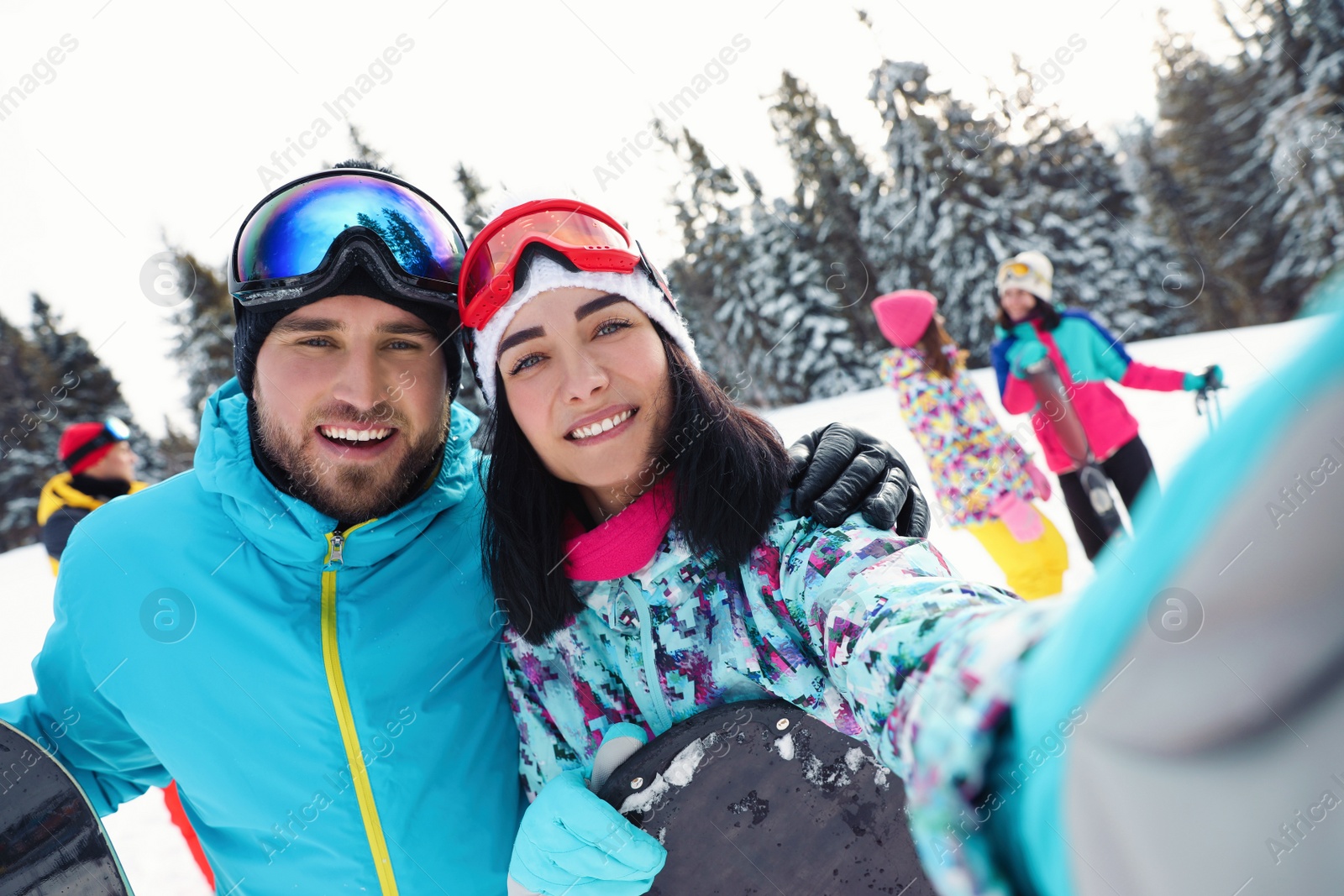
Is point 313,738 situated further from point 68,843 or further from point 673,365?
point 673,365

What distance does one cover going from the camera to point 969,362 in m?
26.7

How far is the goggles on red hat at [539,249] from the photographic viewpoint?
1.94 metres

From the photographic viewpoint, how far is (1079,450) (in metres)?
5.09

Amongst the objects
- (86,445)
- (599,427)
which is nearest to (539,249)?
(599,427)

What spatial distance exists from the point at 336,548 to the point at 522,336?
732 mm

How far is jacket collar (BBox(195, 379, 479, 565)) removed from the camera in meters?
1.93

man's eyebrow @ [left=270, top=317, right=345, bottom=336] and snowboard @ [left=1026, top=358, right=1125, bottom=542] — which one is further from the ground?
man's eyebrow @ [left=270, top=317, right=345, bottom=336]

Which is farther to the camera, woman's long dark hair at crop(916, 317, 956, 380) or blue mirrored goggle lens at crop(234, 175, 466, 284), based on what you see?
woman's long dark hair at crop(916, 317, 956, 380)

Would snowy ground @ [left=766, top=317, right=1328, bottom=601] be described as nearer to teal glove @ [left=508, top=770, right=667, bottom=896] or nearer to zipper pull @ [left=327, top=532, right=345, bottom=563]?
teal glove @ [left=508, top=770, right=667, bottom=896]

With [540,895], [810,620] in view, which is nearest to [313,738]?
[540,895]

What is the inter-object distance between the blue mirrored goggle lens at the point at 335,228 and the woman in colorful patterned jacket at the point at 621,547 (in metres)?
0.29

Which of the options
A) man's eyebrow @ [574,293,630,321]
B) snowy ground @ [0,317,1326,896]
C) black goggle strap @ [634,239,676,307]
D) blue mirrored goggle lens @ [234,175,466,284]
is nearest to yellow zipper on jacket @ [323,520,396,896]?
man's eyebrow @ [574,293,630,321]

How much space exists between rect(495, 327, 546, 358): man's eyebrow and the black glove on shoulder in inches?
27.2

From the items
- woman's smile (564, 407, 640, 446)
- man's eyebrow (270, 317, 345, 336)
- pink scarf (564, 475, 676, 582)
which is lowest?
pink scarf (564, 475, 676, 582)
